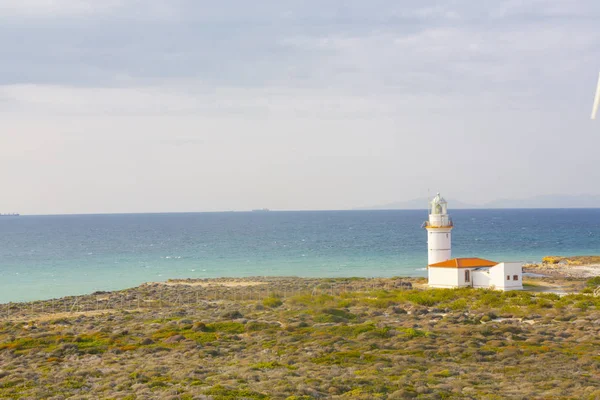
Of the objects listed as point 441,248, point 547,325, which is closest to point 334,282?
point 441,248

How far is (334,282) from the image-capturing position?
5353 cm

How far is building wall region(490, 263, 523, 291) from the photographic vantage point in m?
38.2

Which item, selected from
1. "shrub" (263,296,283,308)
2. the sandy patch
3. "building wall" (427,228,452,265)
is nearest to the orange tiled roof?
"building wall" (427,228,452,265)

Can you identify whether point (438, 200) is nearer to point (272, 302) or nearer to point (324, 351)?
point (272, 302)

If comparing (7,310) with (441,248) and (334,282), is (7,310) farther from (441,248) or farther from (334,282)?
(441,248)

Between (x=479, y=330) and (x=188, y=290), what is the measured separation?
29.6 meters

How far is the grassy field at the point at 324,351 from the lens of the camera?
17.4 metres

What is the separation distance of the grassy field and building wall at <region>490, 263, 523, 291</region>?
186 cm

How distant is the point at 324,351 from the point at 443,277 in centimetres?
2008

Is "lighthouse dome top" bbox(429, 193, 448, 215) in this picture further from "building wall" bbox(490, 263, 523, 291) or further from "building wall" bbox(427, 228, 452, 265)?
"building wall" bbox(490, 263, 523, 291)

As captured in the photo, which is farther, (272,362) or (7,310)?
(7,310)

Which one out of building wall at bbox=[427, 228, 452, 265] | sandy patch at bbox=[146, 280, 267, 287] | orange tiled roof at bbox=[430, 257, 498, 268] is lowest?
sandy patch at bbox=[146, 280, 267, 287]

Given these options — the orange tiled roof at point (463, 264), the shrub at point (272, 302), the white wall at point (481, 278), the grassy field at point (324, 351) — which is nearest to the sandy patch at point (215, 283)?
the shrub at point (272, 302)

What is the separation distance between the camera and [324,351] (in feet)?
73.8
